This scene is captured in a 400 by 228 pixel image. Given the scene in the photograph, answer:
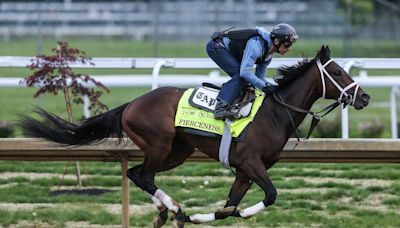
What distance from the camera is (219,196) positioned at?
9.80 meters

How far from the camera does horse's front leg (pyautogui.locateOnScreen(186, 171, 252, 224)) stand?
726 cm

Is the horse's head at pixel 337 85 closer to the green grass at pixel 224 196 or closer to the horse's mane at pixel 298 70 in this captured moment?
the horse's mane at pixel 298 70

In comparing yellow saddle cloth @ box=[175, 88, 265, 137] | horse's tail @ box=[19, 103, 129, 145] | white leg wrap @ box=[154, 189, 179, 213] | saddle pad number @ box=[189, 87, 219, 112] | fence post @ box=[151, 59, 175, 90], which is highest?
saddle pad number @ box=[189, 87, 219, 112]

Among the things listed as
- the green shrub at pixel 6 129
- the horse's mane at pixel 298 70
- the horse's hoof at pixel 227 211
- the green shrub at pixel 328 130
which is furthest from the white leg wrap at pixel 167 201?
the green shrub at pixel 6 129

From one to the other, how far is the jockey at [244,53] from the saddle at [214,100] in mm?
47

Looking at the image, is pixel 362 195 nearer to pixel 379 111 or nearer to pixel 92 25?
pixel 379 111

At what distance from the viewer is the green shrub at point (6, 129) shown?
1196cm

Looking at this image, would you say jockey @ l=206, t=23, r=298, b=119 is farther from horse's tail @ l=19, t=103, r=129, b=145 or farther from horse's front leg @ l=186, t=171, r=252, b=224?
horse's tail @ l=19, t=103, r=129, b=145

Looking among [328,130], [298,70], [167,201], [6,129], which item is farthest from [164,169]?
[6,129]

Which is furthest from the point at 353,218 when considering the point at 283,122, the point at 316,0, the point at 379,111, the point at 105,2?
the point at 105,2

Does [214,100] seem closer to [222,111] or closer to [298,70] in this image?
[222,111]

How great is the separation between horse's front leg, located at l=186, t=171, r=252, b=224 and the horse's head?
0.92 metres

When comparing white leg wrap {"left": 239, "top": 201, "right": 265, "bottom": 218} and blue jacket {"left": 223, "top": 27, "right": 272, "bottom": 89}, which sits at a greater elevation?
blue jacket {"left": 223, "top": 27, "right": 272, "bottom": 89}

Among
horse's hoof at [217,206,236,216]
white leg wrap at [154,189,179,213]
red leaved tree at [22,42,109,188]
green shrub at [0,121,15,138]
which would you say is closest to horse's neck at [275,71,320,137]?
horse's hoof at [217,206,236,216]
